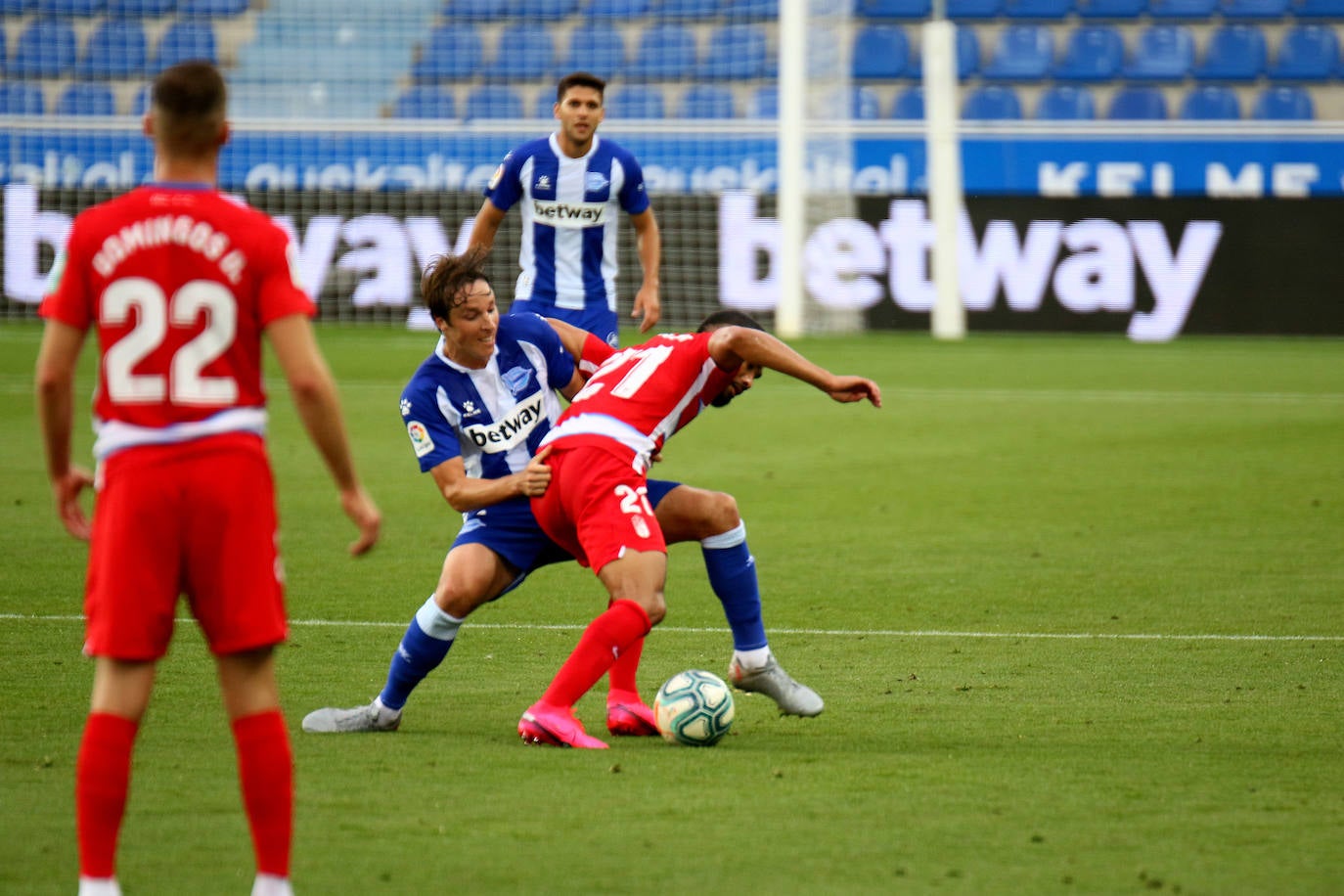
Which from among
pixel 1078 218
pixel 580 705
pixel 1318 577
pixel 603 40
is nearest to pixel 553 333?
pixel 580 705

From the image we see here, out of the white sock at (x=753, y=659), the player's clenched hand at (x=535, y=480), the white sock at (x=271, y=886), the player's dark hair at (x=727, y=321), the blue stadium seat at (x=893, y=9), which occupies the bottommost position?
the white sock at (x=753, y=659)

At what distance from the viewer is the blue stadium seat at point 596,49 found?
2456cm

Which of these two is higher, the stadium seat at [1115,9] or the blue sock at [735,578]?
the stadium seat at [1115,9]

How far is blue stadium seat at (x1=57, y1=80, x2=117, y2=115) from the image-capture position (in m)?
24.6

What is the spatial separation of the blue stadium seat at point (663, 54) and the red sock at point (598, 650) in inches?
799

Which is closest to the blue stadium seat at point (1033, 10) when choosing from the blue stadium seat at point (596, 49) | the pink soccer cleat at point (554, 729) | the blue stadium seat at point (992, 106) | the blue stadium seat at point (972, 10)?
the blue stadium seat at point (972, 10)

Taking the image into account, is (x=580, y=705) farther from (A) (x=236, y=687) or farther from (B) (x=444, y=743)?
(A) (x=236, y=687)

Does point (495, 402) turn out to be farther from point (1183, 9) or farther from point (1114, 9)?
point (1183, 9)

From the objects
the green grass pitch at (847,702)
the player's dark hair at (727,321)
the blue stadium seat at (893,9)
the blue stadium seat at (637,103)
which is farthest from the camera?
the blue stadium seat at (893,9)

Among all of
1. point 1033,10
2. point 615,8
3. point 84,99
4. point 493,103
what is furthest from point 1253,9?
point 84,99

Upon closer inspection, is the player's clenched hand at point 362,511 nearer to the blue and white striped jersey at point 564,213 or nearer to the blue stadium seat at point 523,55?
the blue and white striped jersey at point 564,213

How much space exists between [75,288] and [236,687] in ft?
2.66

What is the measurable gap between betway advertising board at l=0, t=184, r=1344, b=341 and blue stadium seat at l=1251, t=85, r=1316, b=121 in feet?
16.0

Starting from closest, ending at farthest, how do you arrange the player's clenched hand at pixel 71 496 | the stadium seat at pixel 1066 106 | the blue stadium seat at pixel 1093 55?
the player's clenched hand at pixel 71 496 < the stadium seat at pixel 1066 106 < the blue stadium seat at pixel 1093 55
